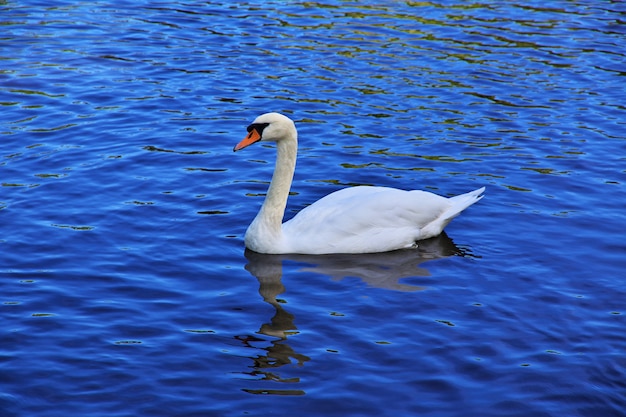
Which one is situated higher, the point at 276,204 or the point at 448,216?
the point at 276,204

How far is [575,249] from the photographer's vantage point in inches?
441

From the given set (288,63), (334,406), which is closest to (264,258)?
(334,406)

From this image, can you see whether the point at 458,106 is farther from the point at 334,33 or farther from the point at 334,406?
the point at 334,406

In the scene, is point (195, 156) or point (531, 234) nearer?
point (531, 234)

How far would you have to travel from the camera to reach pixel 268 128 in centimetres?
1093

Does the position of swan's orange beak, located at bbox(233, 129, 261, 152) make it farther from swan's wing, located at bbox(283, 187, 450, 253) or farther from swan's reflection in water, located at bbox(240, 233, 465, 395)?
swan's reflection in water, located at bbox(240, 233, 465, 395)

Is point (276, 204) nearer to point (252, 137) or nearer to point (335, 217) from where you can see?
point (335, 217)

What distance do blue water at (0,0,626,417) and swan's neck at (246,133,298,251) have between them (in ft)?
0.95

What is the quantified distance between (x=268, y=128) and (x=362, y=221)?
1.49 m

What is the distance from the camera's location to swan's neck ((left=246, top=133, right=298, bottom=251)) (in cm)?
1095

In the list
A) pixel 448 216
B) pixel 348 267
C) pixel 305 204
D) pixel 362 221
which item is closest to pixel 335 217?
pixel 362 221

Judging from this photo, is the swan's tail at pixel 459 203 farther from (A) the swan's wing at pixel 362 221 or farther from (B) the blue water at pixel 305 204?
(B) the blue water at pixel 305 204

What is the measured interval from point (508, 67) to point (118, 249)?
950 centimetres

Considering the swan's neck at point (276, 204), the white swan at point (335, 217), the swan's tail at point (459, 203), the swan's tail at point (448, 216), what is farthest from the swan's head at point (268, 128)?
the swan's tail at point (459, 203)
